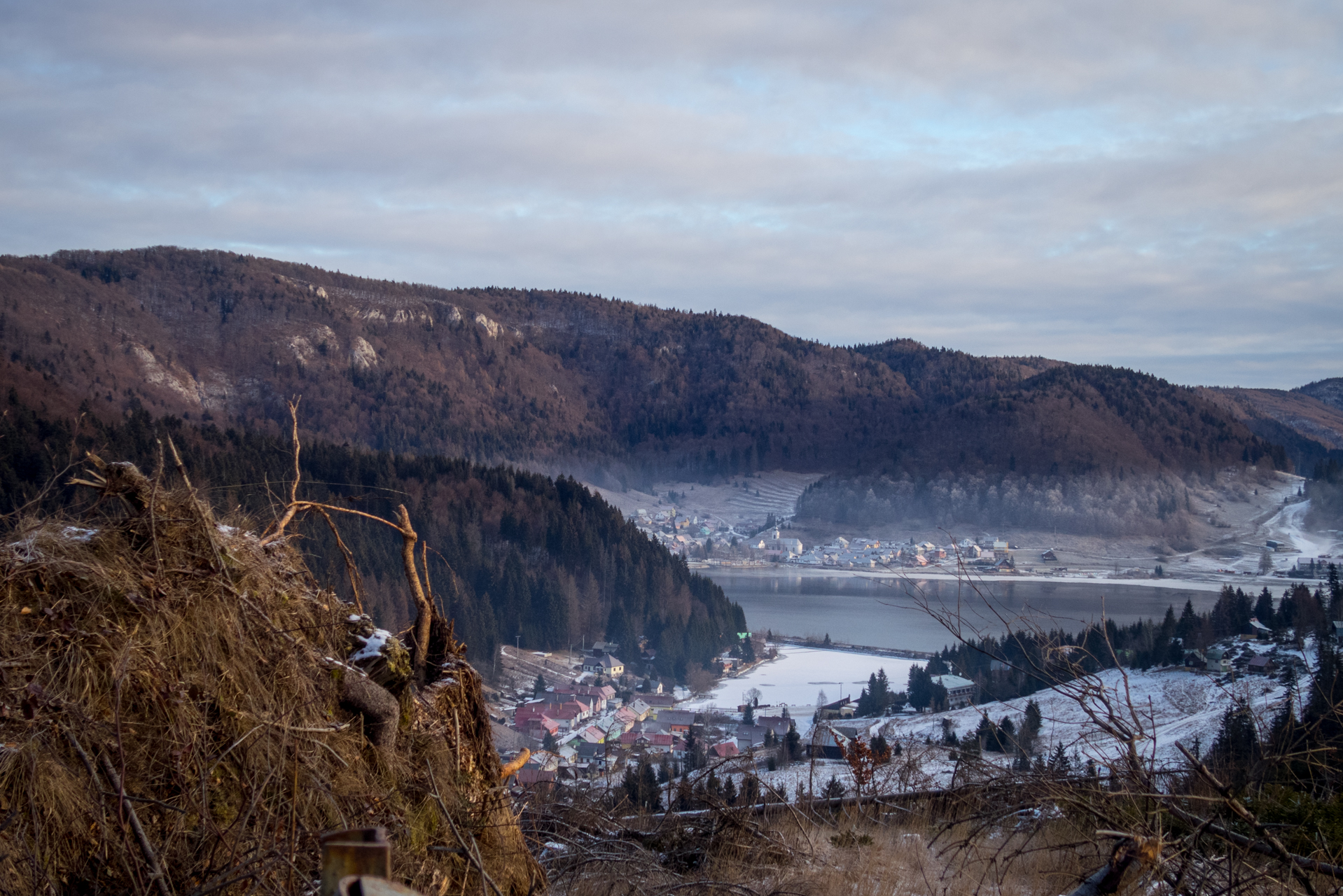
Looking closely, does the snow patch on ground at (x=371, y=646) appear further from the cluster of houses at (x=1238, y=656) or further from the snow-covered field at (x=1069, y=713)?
the cluster of houses at (x=1238, y=656)

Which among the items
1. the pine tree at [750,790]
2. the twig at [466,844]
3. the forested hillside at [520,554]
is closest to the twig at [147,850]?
the twig at [466,844]

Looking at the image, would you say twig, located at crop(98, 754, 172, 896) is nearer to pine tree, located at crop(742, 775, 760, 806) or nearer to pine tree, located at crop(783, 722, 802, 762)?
pine tree, located at crop(742, 775, 760, 806)

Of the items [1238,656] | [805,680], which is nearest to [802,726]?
[1238,656]

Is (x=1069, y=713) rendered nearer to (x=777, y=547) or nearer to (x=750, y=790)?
(x=750, y=790)

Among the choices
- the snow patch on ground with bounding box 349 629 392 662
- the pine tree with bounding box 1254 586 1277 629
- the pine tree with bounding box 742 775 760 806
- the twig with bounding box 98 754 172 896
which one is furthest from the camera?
the pine tree with bounding box 1254 586 1277 629

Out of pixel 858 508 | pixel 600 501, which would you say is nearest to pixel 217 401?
pixel 600 501

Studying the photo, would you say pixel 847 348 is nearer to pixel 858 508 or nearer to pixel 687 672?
pixel 858 508

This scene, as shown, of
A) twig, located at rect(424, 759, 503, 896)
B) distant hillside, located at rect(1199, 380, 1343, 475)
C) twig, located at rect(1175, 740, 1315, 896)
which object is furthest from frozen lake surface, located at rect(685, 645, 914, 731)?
distant hillside, located at rect(1199, 380, 1343, 475)
